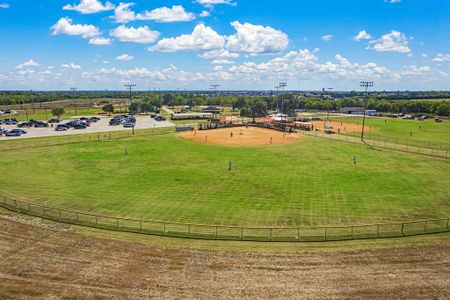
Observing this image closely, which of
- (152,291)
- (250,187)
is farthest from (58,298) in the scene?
(250,187)

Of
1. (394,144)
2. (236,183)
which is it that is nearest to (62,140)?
(236,183)

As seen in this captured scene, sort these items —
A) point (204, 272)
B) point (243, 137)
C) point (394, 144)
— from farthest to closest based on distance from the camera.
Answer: point (243, 137) → point (394, 144) → point (204, 272)

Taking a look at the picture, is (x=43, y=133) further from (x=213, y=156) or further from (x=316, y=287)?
(x=316, y=287)

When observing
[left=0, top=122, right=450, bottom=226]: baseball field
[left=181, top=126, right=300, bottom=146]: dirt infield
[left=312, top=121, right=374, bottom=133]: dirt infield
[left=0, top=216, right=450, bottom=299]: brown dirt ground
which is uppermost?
[left=312, top=121, right=374, bottom=133]: dirt infield

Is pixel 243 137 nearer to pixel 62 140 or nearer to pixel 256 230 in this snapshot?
pixel 62 140

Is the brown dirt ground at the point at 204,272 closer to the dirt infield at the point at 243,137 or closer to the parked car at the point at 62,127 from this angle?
the dirt infield at the point at 243,137

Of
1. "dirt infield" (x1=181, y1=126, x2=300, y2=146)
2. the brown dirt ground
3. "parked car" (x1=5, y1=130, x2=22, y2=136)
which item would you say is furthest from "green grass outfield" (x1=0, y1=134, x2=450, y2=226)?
"parked car" (x1=5, y1=130, x2=22, y2=136)

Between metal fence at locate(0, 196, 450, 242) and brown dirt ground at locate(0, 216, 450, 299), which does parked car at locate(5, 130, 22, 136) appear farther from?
brown dirt ground at locate(0, 216, 450, 299)
